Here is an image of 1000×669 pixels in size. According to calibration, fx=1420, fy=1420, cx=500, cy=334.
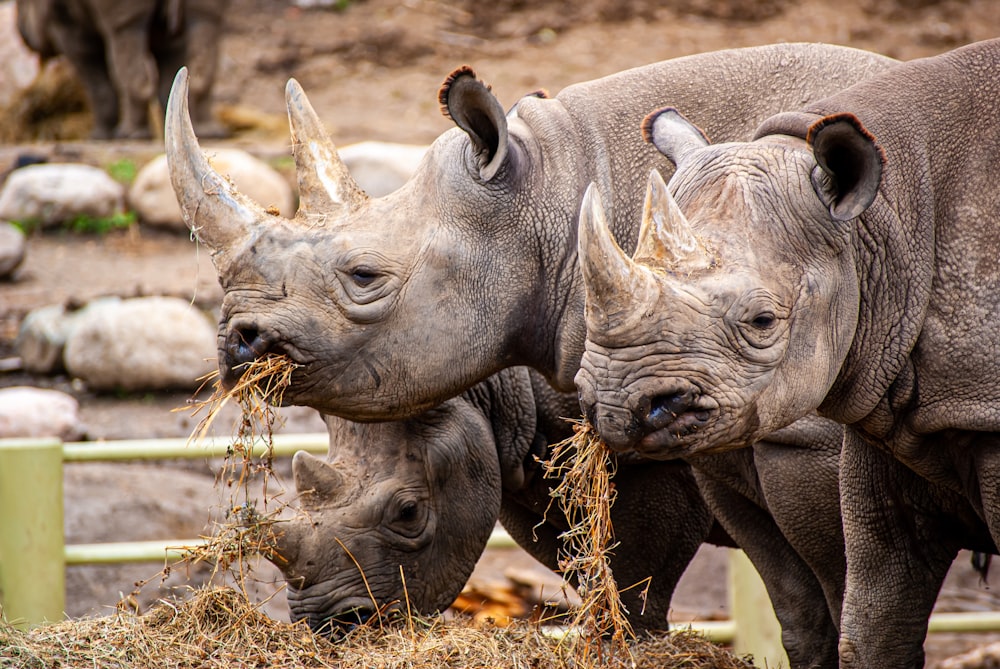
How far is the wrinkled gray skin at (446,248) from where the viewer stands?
362 centimetres

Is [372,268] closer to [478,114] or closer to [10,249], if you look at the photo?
[478,114]

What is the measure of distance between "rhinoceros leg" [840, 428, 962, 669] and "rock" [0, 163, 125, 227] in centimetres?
867

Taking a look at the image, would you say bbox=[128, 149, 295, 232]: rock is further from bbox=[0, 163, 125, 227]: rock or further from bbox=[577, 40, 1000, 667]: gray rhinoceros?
bbox=[577, 40, 1000, 667]: gray rhinoceros

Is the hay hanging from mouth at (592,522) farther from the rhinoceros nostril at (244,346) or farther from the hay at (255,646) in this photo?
the rhinoceros nostril at (244,346)

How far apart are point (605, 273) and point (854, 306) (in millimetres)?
675

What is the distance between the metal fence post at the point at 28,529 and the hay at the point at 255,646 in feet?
6.36

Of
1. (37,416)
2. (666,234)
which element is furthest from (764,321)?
(37,416)

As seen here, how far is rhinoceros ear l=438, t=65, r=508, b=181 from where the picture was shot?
3.67 meters

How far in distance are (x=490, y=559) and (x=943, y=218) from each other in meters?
5.57

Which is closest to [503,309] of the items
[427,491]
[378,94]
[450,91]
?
[450,91]

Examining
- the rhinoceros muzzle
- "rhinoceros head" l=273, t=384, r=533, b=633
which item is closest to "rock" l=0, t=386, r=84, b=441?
"rhinoceros head" l=273, t=384, r=533, b=633

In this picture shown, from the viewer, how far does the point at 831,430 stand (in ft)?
13.9

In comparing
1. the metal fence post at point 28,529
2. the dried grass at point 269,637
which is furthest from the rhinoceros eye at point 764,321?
the metal fence post at point 28,529

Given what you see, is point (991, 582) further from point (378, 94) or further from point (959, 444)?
point (378, 94)
